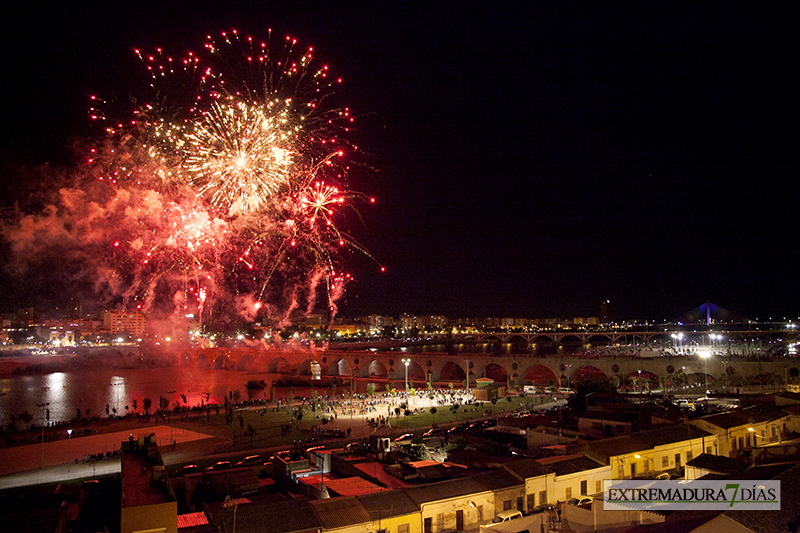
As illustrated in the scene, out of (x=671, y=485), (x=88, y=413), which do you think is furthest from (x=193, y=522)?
(x=88, y=413)

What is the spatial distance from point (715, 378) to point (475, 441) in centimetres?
1451

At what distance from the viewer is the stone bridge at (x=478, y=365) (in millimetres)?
20938

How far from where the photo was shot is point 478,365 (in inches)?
1156

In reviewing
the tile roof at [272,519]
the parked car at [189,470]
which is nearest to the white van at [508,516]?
the tile roof at [272,519]

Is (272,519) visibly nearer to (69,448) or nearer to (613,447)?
(613,447)

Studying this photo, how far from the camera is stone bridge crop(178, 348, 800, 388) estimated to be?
20938 mm

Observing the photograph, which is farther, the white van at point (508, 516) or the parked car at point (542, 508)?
the parked car at point (542, 508)

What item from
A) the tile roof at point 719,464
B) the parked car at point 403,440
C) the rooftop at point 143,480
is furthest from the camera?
the parked car at point 403,440

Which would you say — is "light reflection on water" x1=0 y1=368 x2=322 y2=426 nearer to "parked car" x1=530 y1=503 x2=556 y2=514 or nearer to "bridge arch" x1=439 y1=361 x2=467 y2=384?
"bridge arch" x1=439 y1=361 x2=467 y2=384

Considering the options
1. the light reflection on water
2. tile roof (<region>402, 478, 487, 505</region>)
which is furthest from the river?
tile roof (<region>402, 478, 487, 505</region>)

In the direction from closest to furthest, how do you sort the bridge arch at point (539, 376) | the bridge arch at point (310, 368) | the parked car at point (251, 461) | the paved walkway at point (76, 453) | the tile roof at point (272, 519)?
the tile roof at point (272, 519)
the parked car at point (251, 461)
the paved walkway at point (76, 453)
the bridge arch at point (539, 376)
the bridge arch at point (310, 368)

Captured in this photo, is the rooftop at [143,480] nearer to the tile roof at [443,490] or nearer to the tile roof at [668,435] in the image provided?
the tile roof at [443,490]

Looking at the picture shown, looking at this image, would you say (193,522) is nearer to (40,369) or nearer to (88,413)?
(88,413)

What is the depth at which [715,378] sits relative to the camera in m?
20.6
